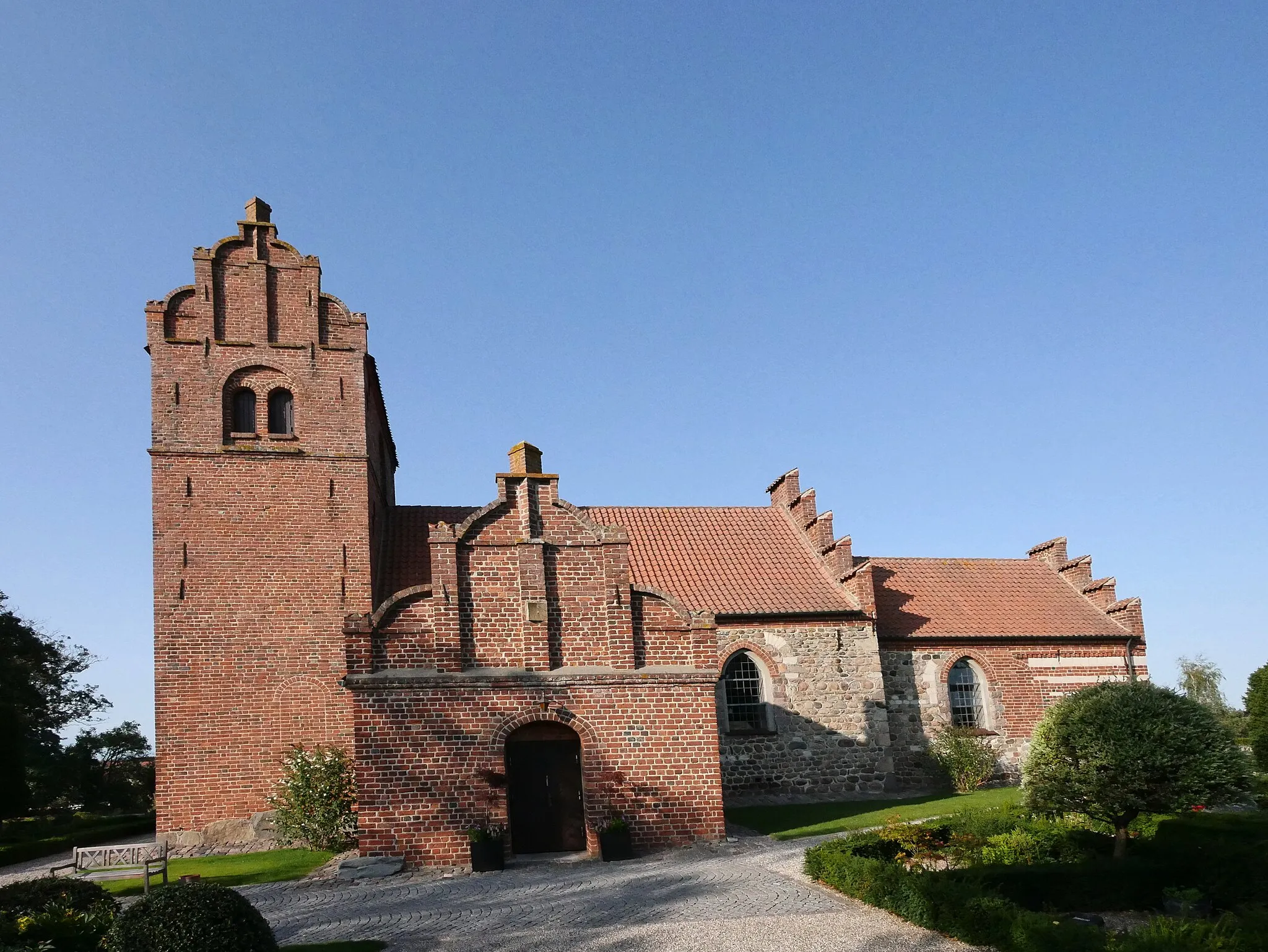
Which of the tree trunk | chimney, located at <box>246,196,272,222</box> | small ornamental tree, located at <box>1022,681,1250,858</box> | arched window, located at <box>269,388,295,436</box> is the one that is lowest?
the tree trunk

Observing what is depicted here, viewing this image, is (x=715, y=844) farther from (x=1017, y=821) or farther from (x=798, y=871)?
(x=1017, y=821)

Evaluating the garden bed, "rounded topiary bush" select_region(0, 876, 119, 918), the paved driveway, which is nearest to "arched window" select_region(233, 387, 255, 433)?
the paved driveway

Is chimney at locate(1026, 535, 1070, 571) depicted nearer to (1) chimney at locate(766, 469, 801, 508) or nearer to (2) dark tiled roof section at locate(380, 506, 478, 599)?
(1) chimney at locate(766, 469, 801, 508)

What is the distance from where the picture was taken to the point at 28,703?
3741cm

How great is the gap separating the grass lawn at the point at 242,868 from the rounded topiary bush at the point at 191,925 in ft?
22.8

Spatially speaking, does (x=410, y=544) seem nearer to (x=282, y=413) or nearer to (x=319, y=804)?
(x=282, y=413)

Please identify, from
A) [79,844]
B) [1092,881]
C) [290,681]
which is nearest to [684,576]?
[290,681]

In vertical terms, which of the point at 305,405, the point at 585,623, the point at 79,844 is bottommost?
the point at 79,844

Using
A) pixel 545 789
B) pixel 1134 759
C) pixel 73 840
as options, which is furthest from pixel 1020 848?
pixel 73 840

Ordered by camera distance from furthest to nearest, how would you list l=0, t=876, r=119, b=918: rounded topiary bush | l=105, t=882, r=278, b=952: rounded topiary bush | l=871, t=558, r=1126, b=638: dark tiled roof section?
l=871, t=558, r=1126, b=638: dark tiled roof section
l=0, t=876, r=119, b=918: rounded topiary bush
l=105, t=882, r=278, b=952: rounded topiary bush

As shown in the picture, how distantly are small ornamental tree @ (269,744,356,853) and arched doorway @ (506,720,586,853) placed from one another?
410 cm

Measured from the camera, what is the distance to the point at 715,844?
18906 mm

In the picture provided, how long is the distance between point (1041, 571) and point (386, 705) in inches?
891

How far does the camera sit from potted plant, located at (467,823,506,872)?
58.0ft
